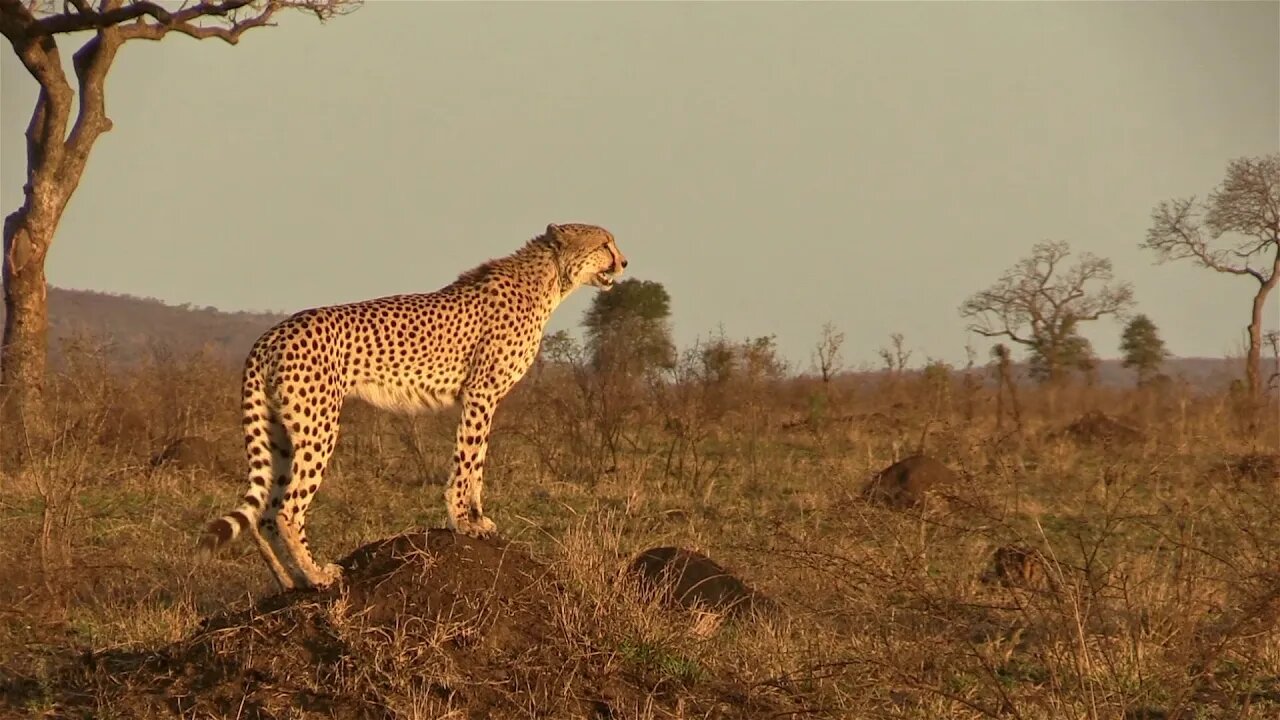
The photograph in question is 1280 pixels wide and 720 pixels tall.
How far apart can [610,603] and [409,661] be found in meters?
0.68

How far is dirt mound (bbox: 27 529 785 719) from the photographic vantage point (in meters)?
4.47

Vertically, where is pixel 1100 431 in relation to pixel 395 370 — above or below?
below

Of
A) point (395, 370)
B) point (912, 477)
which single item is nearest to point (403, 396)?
point (395, 370)

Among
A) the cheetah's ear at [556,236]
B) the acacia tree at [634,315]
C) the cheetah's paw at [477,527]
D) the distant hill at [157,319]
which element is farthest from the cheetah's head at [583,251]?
the distant hill at [157,319]

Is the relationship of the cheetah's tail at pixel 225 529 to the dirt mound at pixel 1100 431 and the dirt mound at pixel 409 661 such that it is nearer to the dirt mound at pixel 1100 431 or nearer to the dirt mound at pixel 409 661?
the dirt mound at pixel 409 661

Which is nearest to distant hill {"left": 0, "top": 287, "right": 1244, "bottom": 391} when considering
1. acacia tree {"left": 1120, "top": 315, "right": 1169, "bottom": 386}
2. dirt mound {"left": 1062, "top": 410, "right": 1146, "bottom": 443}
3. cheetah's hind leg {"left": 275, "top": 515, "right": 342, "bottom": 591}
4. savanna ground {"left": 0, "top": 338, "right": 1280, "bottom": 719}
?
acacia tree {"left": 1120, "top": 315, "right": 1169, "bottom": 386}

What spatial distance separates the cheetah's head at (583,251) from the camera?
22.6ft

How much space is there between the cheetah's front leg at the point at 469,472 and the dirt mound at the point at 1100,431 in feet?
27.4

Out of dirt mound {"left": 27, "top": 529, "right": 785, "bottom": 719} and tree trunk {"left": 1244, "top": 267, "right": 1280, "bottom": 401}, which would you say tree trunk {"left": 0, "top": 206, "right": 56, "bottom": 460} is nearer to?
dirt mound {"left": 27, "top": 529, "right": 785, "bottom": 719}

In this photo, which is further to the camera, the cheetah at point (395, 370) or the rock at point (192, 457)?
the rock at point (192, 457)

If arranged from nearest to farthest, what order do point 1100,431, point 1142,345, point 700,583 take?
1. point 700,583
2. point 1100,431
3. point 1142,345

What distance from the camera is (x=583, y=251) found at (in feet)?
22.5

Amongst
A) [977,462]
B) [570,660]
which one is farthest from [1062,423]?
[570,660]

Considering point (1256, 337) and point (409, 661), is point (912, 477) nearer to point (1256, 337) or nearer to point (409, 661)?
point (409, 661)
